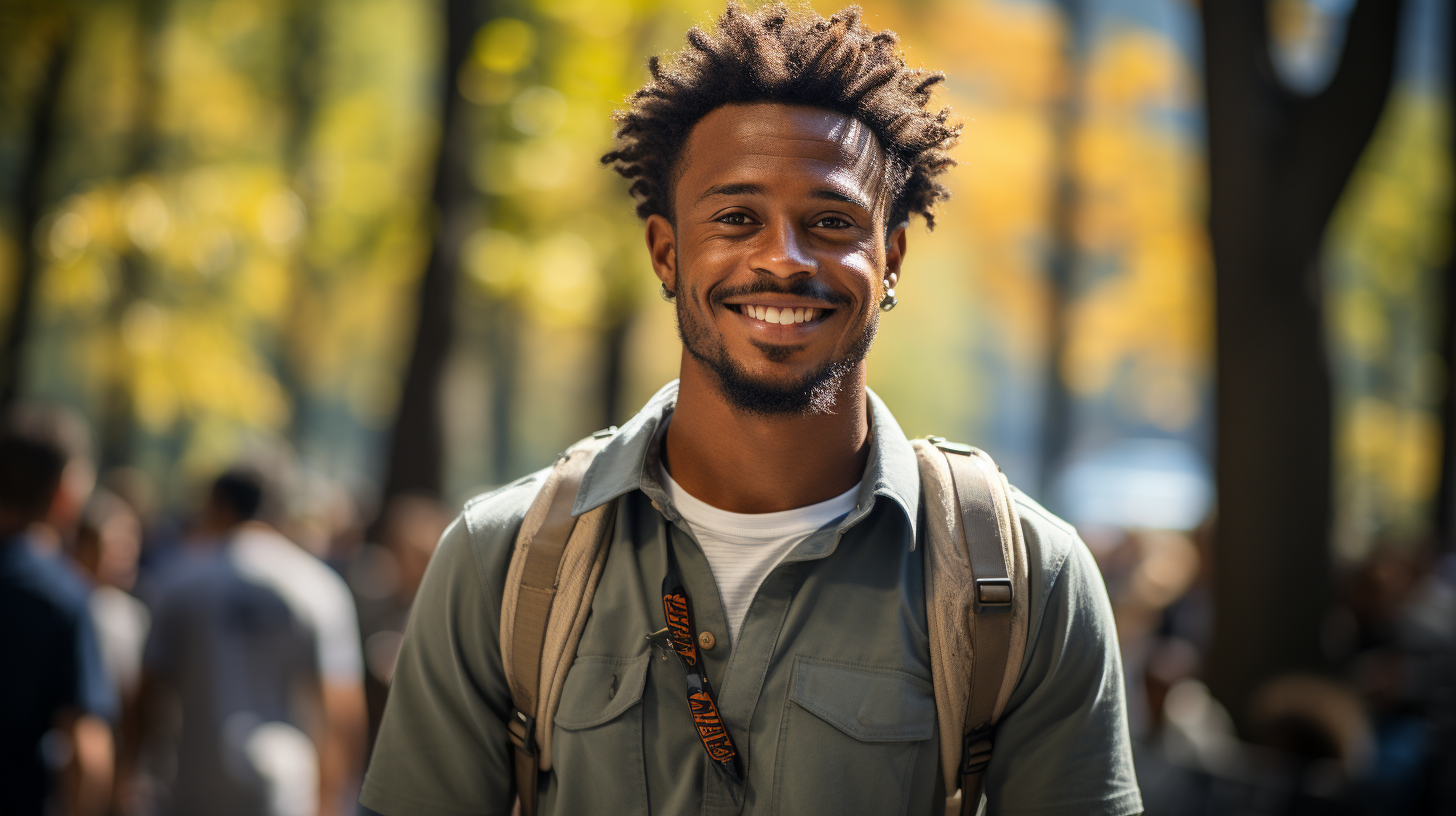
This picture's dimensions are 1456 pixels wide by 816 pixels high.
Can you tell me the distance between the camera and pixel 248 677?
16.7 feet

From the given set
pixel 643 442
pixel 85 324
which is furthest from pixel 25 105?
pixel 643 442

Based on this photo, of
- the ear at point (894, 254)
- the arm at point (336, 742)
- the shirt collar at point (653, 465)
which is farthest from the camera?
the arm at point (336, 742)

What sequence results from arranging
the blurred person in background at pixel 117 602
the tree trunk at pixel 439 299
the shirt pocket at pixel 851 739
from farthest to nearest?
the tree trunk at pixel 439 299
the blurred person in background at pixel 117 602
the shirt pocket at pixel 851 739

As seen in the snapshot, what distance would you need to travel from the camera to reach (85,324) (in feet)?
67.9

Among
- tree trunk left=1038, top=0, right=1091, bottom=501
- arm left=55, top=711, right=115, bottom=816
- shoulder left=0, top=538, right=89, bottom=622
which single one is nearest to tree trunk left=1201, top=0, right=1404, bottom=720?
arm left=55, top=711, right=115, bottom=816

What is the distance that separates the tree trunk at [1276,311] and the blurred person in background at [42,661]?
528 cm

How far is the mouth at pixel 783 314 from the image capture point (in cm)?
240

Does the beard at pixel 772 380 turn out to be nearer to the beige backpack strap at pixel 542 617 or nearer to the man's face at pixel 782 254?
the man's face at pixel 782 254

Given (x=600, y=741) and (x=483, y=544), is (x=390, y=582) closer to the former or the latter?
(x=483, y=544)

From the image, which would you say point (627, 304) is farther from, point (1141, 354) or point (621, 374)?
point (1141, 354)

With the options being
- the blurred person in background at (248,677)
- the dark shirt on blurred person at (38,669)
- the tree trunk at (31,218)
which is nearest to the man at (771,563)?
the dark shirt on blurred person at (38,669)

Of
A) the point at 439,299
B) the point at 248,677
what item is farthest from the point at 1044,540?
the point at 439,299

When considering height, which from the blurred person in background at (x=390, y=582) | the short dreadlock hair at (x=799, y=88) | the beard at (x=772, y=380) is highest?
the short dreadlock hair at (x=799, y=88)

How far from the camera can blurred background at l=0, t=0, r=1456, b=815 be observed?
625 cm
